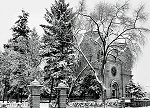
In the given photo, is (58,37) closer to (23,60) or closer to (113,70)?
(23,60)

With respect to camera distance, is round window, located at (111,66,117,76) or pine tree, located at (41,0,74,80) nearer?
pine tree, located at (41,0,74,80)

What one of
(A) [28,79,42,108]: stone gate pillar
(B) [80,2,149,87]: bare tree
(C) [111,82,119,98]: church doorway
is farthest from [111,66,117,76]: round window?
(A) [28,79,42,108]: stone gate pillar

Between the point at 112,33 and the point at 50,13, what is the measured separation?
792cm

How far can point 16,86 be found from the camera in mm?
36000

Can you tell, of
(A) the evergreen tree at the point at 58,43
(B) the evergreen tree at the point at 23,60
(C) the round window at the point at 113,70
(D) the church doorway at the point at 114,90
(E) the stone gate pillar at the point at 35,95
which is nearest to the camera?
(E) the stone gate pillar at the point at 35,95

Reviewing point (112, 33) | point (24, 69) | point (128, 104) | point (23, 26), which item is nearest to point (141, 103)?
point (128, 104)

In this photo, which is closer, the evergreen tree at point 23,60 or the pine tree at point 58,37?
the pine tree at point 58,37

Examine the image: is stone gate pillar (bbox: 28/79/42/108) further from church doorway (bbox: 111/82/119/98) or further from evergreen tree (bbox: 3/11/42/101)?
church doorway (bbox: 111/82/119/98)

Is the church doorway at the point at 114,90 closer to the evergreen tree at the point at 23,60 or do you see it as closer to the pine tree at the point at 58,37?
the evergreen tree at the point at 23,60

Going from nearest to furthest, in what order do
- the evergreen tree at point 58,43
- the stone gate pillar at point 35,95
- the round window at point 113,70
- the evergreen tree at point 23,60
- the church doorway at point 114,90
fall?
1. the stone gate pillar at point 35,95
2. the evergreen tree at point 58,43
3. the evergreen tree at point 23,60
4. the church doorway at point 114,90
5. the round window at point 113,70

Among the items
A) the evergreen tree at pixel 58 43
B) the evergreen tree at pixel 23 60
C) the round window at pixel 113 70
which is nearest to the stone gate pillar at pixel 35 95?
the evergreen tree at pixel 58 43

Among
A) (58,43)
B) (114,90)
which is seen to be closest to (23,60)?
(58,43)

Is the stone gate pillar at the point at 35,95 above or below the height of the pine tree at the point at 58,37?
below

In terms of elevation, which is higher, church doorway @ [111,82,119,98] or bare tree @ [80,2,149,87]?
bare tree @ [80,2,149,87]
